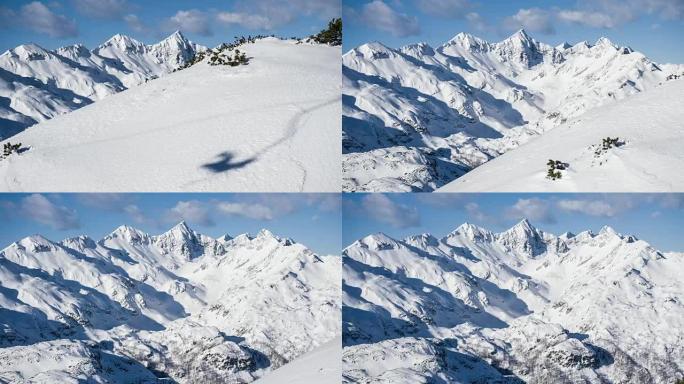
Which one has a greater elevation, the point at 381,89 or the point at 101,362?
the point at 381,89

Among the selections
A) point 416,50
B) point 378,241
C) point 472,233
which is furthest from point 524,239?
point 416,50

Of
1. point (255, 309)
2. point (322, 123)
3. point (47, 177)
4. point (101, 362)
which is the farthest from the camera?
point (255, 309)

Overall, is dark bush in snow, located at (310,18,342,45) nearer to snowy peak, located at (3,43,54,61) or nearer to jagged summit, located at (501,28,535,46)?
jagged summit, located at (501,28,535,46)

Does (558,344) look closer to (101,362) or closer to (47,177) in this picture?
(101,362)

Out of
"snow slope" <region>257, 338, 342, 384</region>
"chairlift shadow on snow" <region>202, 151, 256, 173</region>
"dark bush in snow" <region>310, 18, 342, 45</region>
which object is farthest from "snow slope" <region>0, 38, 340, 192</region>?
"snow slope" <region>257, 338, 342, 384</region>

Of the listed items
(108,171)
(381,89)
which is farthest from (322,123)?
(381,89)

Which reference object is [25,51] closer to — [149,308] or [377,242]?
[149,308]
